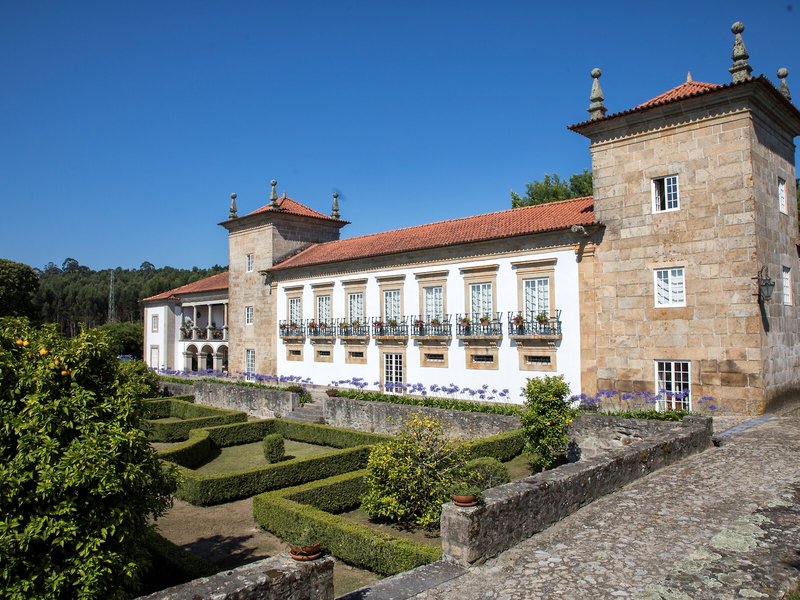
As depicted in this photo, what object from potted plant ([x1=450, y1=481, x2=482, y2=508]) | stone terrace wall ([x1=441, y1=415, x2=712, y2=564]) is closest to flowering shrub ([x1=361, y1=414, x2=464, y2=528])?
stone terrace wall ([x1=441, y1=415, x2=712, y2=564])

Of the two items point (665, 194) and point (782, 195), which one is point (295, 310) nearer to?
point (665, 194)

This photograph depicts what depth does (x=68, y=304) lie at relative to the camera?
8106cm

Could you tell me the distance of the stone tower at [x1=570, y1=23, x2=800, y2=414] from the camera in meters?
15.5

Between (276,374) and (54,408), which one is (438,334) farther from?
(54,408)

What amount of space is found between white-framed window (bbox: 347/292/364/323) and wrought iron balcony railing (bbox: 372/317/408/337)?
97 centimetres

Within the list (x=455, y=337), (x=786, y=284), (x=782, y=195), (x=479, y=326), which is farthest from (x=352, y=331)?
(x=782, y=195)

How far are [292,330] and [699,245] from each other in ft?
63.1

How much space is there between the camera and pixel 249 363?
3253cm

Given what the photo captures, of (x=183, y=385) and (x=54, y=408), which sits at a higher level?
(x=54, y=408)

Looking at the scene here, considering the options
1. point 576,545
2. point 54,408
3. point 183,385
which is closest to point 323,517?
point 576,545

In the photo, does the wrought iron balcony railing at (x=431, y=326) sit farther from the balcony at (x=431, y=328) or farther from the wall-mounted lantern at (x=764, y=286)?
the wall-mounted lantern at (x=764, y=286)

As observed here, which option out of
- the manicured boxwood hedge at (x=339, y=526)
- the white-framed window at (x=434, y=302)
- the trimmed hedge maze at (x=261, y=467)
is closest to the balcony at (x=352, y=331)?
the white-framed window at (x=434, y=302)

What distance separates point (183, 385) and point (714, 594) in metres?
26.9

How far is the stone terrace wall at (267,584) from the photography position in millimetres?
4461
